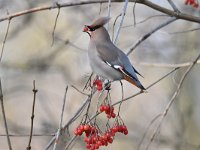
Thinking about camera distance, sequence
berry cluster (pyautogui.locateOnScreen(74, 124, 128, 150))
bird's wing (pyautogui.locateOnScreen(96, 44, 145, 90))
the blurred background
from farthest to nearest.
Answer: the blurred background
bird's wing (pyautogui.locateOnScreen(96, 44, 145, 90))
berry cluster (pyautogui.locateOnScreen(74, 124, 128, 150))

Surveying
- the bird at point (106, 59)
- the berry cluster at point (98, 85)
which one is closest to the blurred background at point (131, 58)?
the bird at point (106, 59)

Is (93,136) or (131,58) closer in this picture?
(93,136)

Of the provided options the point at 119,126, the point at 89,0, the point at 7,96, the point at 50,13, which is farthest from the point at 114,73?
the point at 50,13

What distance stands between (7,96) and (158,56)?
5.45 feet

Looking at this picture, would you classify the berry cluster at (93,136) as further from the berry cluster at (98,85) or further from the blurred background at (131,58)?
the blurred background at (131,58)

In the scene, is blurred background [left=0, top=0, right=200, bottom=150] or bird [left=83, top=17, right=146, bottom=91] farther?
blurred background [left=0, top=0, right=200, bottom=150]

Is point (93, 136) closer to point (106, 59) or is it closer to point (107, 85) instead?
point (107, 85)

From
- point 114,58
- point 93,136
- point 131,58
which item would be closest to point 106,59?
point 114,58

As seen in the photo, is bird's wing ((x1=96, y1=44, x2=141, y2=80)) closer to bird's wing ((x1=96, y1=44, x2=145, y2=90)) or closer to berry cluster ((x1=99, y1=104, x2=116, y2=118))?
bird's wing ((x1=96, y1=44, x2=145, y2=90))

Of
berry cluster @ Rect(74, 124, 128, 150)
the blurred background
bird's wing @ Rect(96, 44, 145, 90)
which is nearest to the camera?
berry cluster @ Rect(74, 124, 128, 150)

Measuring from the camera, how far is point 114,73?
260cm

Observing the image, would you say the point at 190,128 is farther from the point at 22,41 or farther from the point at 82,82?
the point at 22,41

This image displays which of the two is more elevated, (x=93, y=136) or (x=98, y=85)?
(x=98, y=85)

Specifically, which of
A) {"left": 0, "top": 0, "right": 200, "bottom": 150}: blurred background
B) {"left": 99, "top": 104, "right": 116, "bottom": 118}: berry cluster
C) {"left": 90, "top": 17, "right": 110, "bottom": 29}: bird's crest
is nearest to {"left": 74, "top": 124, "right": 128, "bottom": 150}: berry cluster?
{"left": 99, "top": 104, "right": 116, "bottom": 118}: berry cluster
